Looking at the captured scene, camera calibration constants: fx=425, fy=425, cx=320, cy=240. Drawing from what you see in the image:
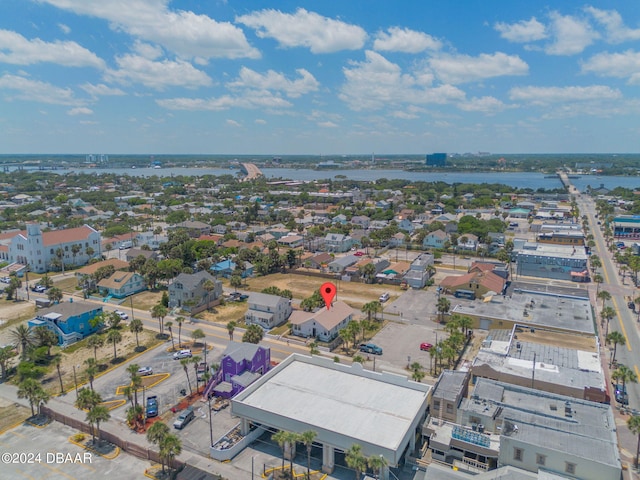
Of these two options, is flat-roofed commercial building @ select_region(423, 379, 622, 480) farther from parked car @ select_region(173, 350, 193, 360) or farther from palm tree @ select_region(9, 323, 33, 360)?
palm tree @ select_region(9, 323, 33, 360)

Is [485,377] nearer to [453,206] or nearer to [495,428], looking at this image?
[495,428]

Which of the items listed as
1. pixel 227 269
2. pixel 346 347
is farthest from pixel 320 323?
pixel 227 269

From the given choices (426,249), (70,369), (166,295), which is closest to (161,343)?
(70,369)

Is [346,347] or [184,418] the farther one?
[346,347]

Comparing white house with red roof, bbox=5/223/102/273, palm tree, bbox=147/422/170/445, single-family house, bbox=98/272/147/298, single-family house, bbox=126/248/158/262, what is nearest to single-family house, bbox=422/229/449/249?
single-family house, bbox=126/248/158/262

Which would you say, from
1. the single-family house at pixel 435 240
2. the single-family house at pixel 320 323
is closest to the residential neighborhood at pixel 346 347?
the single-family house at pixel 320 323

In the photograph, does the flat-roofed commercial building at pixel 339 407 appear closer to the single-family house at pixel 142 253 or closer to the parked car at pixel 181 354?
the parked car at pixel 181 354

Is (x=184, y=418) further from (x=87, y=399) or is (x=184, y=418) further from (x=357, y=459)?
(x=357, y=459)

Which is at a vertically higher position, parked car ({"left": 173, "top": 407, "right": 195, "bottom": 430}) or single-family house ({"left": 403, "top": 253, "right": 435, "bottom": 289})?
single-family house ({"left": 403, "top": 253, "right": 435, "bottom": 289})
